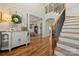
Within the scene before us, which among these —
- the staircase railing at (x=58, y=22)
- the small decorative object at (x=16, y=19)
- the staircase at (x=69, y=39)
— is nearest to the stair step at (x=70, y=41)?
the staircase at (x=69, y=39)

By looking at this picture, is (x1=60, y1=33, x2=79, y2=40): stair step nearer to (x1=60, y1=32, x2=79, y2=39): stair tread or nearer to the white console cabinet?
(x1=60, y1=32, x2=79, y2=39): stair tread

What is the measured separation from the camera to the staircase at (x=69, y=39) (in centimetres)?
263

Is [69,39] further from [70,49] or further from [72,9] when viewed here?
[72,9]

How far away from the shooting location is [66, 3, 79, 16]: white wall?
8.69 feet

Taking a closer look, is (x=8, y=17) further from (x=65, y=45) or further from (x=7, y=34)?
(x=65, y=45)

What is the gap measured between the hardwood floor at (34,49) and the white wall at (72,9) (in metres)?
0.62

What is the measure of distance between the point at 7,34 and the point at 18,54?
42 cm

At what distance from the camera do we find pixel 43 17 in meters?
2.65

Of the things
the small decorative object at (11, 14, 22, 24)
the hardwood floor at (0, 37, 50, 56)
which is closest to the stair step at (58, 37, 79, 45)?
the hardwood floor at (0, 37, 50, 56)

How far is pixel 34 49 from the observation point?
2682 mm

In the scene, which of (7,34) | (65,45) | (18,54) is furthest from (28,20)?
(65,45)

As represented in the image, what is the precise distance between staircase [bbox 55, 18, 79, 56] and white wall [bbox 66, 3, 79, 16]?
11 cm

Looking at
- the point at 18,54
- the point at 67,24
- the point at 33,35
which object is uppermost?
the point at 67,24

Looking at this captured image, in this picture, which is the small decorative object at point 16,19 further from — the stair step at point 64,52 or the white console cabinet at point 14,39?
the stair step at point 64,52
